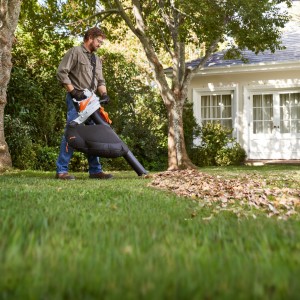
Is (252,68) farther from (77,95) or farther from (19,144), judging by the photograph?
(77,95)

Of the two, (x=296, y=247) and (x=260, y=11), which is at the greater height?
(x=260, y=11)

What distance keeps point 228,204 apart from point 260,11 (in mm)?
7328

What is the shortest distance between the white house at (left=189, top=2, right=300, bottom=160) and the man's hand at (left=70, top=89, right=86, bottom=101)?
32.4 ft

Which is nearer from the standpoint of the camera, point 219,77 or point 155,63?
point 155,63

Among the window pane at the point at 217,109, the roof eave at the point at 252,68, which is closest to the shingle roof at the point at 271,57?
the roof eave at the point at 252,68

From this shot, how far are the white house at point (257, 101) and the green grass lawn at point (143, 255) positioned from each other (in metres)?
13.8

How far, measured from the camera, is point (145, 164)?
1497 centimetres

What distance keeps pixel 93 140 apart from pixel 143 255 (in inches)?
213

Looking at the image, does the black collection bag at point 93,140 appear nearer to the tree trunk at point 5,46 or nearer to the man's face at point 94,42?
the man's face at point 94,42

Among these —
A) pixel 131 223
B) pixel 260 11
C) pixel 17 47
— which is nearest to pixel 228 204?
pixel 131 223

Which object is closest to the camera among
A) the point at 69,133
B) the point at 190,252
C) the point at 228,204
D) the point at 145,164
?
the point at 190,252

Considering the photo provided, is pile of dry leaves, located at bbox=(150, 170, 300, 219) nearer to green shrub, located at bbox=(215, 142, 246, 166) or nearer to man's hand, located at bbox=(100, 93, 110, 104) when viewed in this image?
man's hand, located at bbox=(100, 93, 110, 104)

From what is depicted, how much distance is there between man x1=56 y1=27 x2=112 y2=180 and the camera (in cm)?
730

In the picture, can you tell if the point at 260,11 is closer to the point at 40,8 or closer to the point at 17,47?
the point at 40,8
